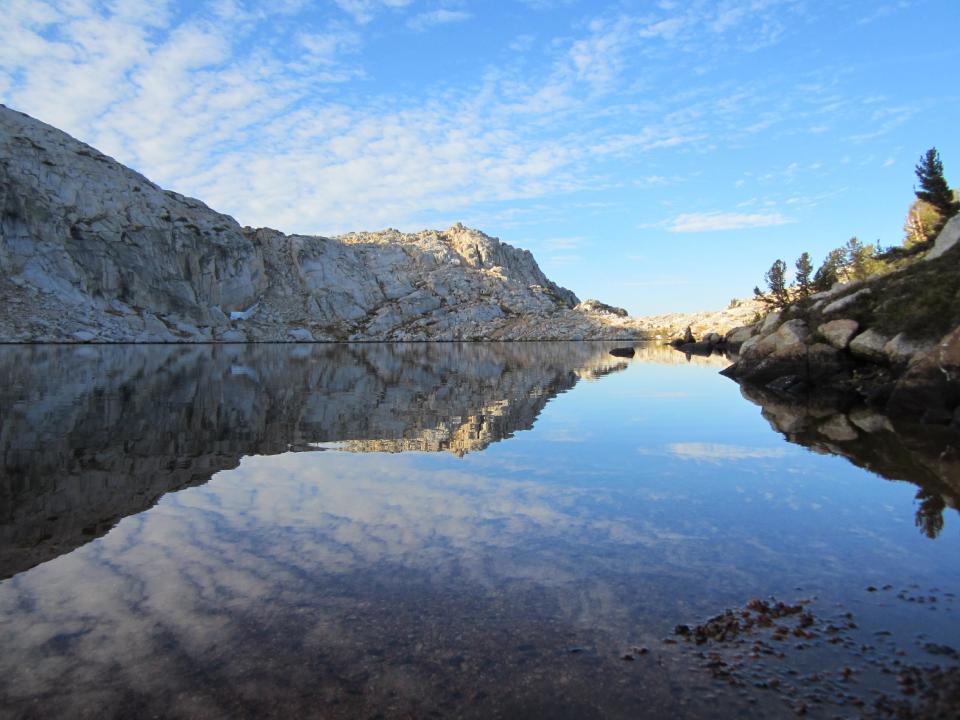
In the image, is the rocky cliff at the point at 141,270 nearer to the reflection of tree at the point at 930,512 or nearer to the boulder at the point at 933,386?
the boulder at the point at 933,386

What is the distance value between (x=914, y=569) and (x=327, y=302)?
189 meters

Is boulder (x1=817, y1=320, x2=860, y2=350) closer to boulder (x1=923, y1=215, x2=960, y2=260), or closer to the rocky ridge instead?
the rocky ridge

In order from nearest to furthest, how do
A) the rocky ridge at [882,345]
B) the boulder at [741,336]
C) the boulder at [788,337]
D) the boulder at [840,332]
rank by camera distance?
1. the rocky ridge at [882,345]
2. the boulder at [840,332]
3. the boulder at [788,337]
4. the boulder at [741,336]

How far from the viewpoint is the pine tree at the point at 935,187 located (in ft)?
158

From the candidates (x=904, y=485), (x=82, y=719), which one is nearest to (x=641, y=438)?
(x=904, y=485)

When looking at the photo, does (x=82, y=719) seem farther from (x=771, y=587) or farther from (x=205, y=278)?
(x=205, y=278)

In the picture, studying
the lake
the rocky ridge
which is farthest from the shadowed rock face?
the rocky ridge

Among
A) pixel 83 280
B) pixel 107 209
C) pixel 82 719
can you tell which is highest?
pixel 107 209

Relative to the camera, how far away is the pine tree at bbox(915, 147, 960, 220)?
48.2 metres

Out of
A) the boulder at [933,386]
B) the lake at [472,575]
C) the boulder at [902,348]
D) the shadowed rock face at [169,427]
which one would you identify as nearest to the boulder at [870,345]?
the boulder at [902,348]

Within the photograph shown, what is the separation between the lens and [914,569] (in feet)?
28.6

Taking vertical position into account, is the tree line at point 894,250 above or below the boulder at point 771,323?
above

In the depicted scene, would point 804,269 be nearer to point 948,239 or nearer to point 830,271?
point 830,271

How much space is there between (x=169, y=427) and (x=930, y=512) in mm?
21128
